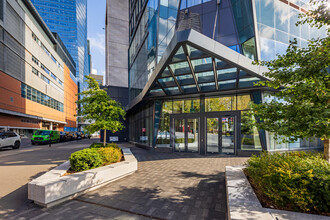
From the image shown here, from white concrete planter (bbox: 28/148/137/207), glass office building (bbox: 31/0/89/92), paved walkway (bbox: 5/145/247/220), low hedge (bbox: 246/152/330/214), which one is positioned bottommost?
paved walkway (bbox: 5/145/247/220)

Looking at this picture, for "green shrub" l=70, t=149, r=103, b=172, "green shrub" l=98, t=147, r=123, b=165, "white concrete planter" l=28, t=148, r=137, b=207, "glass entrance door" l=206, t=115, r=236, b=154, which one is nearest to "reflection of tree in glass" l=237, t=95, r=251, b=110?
"glass entrance door" l=206, t=115, r=236, b=154

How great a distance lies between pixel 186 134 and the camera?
44.9 feet

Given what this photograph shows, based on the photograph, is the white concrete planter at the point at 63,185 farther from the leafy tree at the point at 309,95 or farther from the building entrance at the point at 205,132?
the building entrance at the point at 205,132

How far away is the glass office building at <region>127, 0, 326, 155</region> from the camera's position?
10598 mm

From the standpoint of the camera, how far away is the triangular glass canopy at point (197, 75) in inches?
341

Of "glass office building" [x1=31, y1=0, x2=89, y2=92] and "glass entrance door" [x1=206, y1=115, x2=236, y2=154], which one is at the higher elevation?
"glass office building" [x1=31, y1=0, x2=89, y2=92]

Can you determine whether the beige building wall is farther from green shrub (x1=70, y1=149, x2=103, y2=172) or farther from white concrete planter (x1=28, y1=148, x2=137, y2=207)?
white concrete planter (x1=28, y1=148, x2=137, y2=207)

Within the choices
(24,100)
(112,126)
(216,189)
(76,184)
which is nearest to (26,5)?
(24,100)

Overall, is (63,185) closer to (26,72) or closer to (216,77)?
(216,77)

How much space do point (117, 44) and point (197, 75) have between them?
92.6 ft

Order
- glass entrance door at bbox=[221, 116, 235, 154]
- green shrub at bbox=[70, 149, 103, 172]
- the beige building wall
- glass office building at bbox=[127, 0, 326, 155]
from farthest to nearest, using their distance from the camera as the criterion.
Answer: the beige building wall, glass entrance door at bbox=[221, 116, 235, 154], glass office building at bbox=[127, 0, 326, 155], green shrub at bbox=[70, 149, 103, 172]

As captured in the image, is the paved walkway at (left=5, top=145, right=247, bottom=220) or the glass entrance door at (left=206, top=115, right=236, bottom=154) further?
the glass entrance door at (left=206, top=115, right=236, bottom=154)

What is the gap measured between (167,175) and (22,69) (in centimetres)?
4170

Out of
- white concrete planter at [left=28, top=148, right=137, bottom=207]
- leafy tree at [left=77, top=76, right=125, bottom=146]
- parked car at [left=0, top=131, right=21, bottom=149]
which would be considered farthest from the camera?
parked car at [left=0, top=131, right=21, bottom=149]
